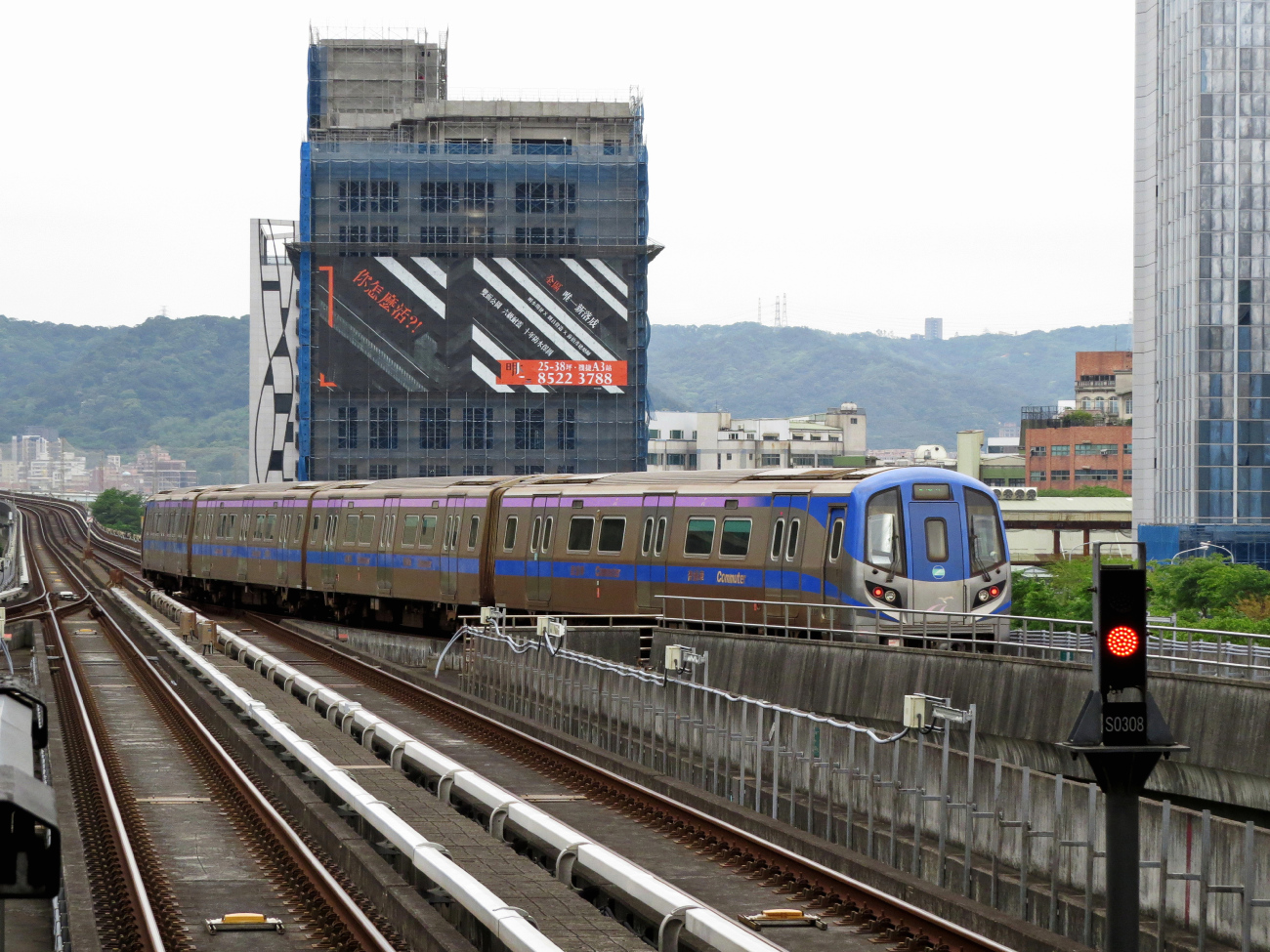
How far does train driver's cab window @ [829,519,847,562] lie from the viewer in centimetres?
2756

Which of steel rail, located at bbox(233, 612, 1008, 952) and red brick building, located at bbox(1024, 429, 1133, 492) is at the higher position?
red brick building, located at bbox(1024, 429, 1133, 492)

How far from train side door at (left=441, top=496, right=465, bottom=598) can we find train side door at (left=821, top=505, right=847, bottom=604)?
543 inches

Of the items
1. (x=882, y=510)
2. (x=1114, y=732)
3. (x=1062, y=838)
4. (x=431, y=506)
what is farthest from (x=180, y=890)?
(x=431, y=506)

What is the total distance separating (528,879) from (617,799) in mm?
5142

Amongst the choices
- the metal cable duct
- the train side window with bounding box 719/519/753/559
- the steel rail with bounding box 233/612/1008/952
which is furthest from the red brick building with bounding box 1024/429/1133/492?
the metal cable duct

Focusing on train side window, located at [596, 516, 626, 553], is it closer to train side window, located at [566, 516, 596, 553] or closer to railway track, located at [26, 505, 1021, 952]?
train side window, located at [566, 516, 596, 553]

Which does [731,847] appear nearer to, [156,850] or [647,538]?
[156,850]

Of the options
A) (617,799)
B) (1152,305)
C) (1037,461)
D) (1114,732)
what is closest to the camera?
(1114,732)

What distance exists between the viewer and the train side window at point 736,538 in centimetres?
2977

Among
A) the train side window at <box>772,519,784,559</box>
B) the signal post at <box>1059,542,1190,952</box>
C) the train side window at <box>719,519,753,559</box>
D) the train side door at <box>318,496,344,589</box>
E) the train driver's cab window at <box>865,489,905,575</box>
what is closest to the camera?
the signal post at <box>1059,542,1190,952</box>

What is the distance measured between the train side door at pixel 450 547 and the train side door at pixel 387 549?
3422 mm

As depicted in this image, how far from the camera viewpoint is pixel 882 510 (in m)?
27.4

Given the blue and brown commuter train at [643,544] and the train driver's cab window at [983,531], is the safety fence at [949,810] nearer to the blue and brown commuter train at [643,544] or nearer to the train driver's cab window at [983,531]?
the blue and brown commuter train at [643,544]

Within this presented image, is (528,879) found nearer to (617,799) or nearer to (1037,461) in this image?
(617,799)
